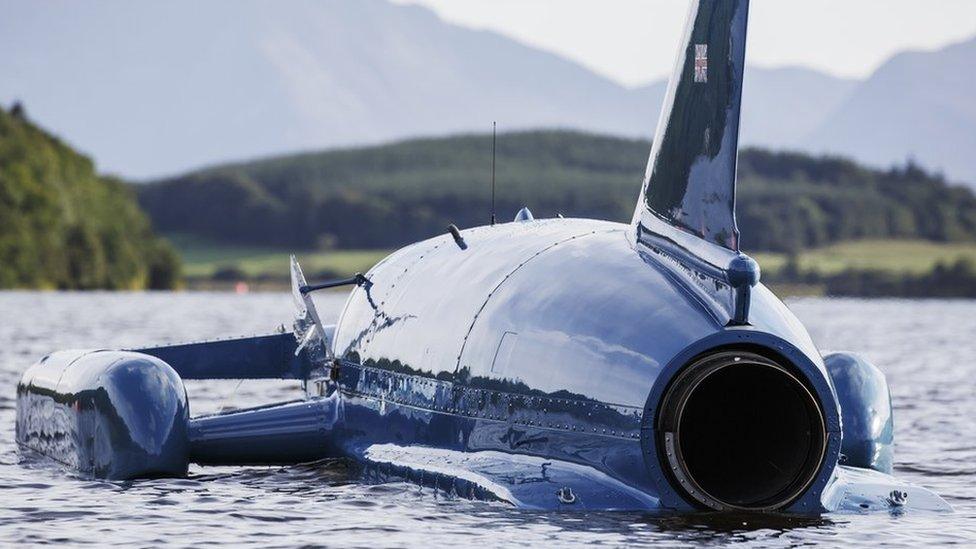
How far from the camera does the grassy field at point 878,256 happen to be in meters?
160

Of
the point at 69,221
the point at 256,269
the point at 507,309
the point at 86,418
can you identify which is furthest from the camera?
the point at 256,269

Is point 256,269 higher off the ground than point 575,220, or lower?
higher

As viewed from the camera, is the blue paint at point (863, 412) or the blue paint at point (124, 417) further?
the blue paint at point (863, 412)

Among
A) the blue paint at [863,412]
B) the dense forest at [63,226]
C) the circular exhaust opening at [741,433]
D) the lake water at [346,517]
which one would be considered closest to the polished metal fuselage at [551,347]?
the circular exhaust opening at [741,433]

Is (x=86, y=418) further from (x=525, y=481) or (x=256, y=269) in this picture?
(x=256, y=269)

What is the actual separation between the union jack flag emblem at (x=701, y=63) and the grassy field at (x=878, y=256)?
136939 mm

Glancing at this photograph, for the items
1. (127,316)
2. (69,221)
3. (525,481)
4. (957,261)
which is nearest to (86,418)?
(525,481)

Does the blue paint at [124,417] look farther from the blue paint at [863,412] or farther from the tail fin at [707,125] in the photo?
the blue paint at [863,412]

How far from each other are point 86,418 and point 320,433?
2480mm

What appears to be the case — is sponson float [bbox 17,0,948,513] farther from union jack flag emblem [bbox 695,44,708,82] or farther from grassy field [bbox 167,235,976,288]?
grassy field [bbox 167,235,976,288]

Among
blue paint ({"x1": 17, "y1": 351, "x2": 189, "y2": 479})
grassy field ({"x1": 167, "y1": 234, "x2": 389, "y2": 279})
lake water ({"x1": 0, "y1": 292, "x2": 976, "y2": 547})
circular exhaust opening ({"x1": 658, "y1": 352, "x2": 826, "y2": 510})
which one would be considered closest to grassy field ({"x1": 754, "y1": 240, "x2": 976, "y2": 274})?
grassy field ({"x1": 167, "y1": 234, "x2": 389, "y2": 279})

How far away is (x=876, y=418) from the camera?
17938mm

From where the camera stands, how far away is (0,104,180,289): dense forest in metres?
142

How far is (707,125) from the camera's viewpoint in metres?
14.7
